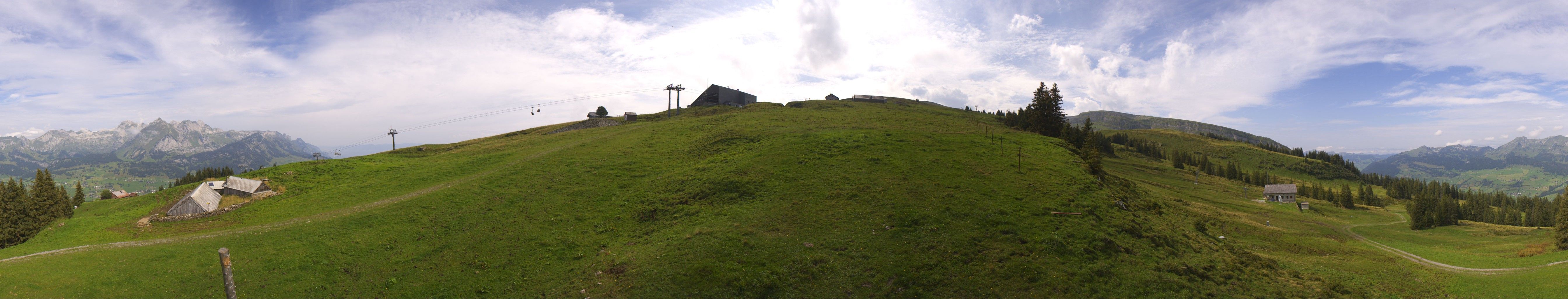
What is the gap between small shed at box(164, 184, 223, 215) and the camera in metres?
36.9

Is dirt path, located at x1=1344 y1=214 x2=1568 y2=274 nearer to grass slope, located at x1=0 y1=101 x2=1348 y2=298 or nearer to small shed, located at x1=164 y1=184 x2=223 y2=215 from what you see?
grass slope, located at x1=0 y1=101 x2=1348 y2=298

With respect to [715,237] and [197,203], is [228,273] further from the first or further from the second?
[197,203]

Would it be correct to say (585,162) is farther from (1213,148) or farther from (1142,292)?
(1213,148)

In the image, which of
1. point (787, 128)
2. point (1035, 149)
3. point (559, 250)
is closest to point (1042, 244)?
point (1035, 149)

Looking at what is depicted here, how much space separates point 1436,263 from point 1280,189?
282 ft

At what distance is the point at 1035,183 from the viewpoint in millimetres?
36375

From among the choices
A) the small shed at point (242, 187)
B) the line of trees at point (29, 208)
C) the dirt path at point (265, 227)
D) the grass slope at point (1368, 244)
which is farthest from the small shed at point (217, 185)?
the grass slope at point (1368, 244)

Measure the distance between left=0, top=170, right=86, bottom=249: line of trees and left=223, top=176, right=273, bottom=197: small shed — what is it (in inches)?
326

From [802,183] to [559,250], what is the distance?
16.0 meters

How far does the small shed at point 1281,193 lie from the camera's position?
10075 cm

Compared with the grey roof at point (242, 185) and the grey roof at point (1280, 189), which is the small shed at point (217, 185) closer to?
the grey roof at point (242, 185)

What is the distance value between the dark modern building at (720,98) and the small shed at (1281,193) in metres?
105

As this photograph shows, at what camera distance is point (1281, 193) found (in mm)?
102188

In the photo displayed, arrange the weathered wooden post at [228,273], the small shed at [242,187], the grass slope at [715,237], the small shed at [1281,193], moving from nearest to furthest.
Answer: the weathered wooden post at [228,273]
the grass slope at [715,237]
the small shed at [242,187]
the small shed at [1281,193]
